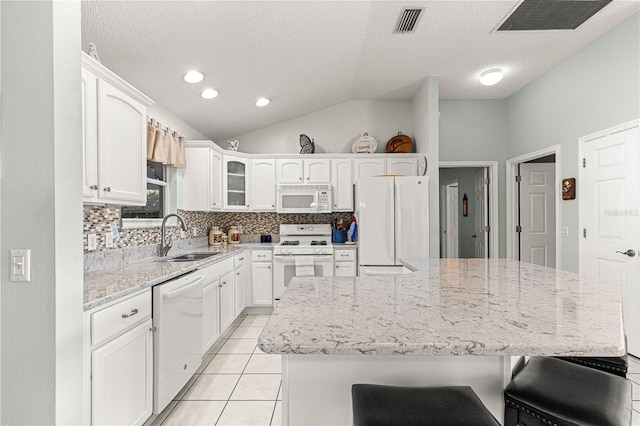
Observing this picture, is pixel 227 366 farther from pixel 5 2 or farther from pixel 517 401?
pixel 5 2

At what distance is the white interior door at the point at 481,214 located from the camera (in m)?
4.96

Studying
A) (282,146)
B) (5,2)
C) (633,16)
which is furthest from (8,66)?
(633,16)

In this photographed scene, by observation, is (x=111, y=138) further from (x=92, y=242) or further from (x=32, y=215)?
(x=32, y=215)

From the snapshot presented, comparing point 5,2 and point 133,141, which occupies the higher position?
point 5,2

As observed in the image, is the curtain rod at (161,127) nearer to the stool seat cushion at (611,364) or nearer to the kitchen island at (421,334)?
the kitchen island at (421,334)

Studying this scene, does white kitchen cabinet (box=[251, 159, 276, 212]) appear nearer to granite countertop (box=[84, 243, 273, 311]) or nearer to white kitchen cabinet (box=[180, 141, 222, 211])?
white kitchen cabinet (box=[180, 141, 222, 211])

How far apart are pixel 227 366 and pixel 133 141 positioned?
188 centimetres

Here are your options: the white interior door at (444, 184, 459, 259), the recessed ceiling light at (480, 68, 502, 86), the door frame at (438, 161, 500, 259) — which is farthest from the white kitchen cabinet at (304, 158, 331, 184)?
the white interior door at (444, 184, 459, 259)

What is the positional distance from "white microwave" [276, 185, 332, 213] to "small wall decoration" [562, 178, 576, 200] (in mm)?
2610

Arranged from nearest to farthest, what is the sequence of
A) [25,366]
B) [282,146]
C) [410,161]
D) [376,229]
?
[25,366] < [376,229] < [410,161] < [282,146]

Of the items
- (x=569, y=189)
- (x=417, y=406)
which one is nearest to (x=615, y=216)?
(x=569, y=189)

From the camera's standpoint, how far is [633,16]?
282 cm

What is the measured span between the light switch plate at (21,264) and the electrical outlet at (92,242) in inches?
42.6

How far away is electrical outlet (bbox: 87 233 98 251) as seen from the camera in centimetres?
229
